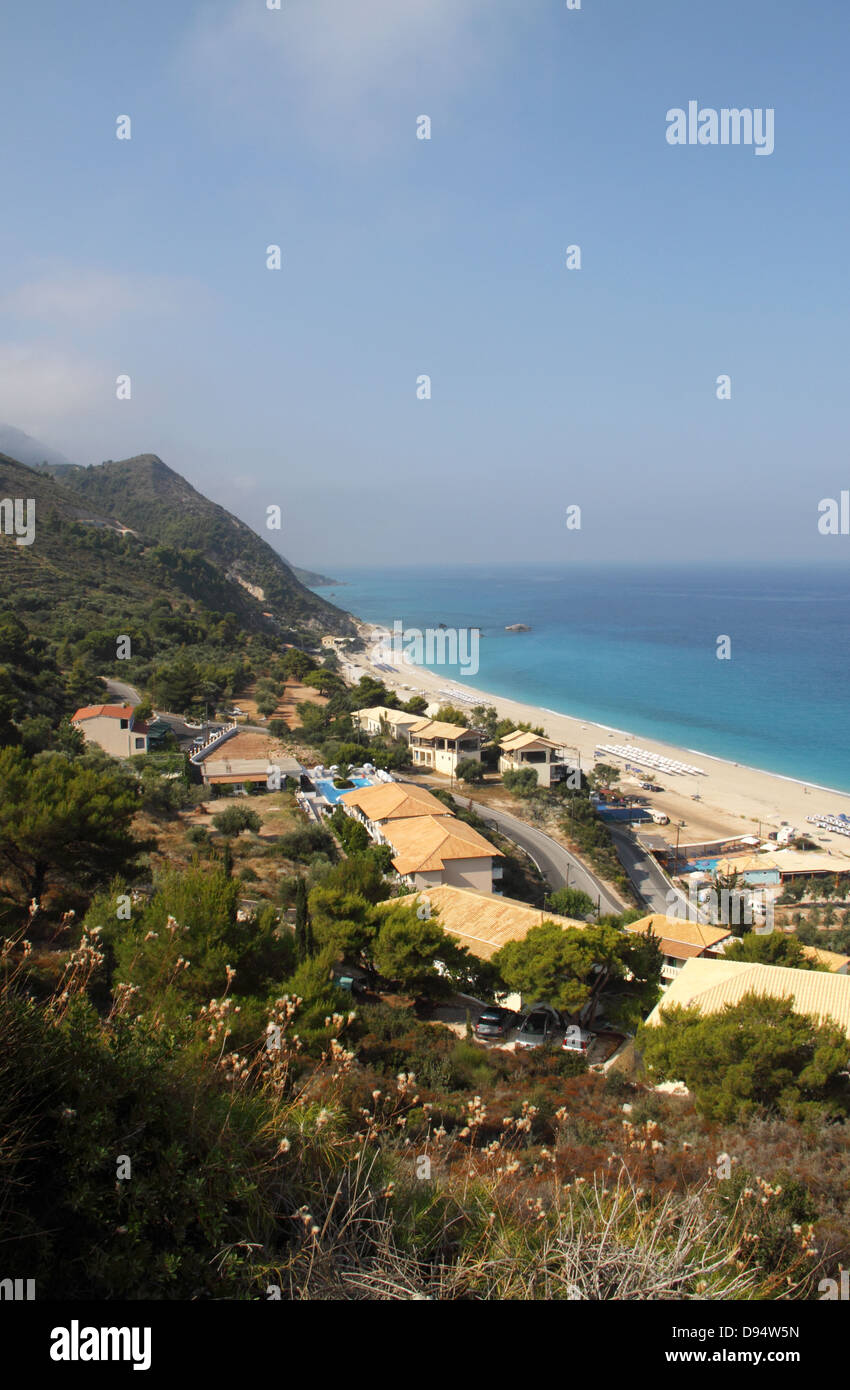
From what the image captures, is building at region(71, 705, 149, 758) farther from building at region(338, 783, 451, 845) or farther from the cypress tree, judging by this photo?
the cypress tree

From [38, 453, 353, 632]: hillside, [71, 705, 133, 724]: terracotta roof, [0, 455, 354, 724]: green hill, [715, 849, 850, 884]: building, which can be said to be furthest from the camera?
[38, 453, 353, 632]: hillside

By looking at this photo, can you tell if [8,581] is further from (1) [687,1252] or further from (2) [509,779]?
(1) [687,1252]

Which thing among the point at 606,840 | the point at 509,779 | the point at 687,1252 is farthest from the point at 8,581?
the point at 687,1252

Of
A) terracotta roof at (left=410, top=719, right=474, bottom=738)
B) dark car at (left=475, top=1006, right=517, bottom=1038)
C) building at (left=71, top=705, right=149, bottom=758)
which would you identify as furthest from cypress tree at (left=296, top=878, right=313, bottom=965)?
terracotta roof at (left=410, top=719, right=474, bottom=738)

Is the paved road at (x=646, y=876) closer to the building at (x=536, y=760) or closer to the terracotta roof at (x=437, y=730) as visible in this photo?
the building at (x=536, y=760)

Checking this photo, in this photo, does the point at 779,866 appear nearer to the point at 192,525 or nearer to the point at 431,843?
the point at 431,843

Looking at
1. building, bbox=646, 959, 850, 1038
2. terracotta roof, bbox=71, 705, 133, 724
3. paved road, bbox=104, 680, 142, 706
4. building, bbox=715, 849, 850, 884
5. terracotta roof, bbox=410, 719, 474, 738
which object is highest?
paved road, bbox=104, 680, 142, 706
